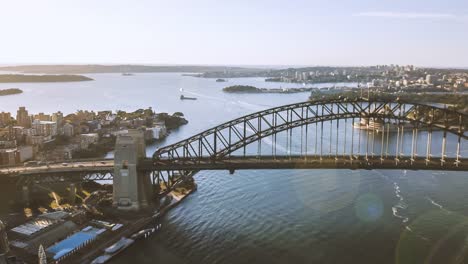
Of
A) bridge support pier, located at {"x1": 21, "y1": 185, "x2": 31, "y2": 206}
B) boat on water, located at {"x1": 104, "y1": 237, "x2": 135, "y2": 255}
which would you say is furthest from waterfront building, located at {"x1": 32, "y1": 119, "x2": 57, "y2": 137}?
boat on water, located at {"x1": 104, "y1": 237, "x2": 135, "y2": 255}

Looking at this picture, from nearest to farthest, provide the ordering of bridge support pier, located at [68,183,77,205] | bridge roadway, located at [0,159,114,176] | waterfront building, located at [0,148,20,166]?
1. bridge support pier, located at [68,183,77,205]
2. bridge roadway, located at [0,159,114,176]
3. waterfront building, located at [0,148,20,166]

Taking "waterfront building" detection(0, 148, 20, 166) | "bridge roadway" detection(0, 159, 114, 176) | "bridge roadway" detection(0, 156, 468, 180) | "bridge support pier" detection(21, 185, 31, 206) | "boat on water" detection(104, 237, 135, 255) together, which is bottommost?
"boat on water" detection(104, 237, 135, 255)

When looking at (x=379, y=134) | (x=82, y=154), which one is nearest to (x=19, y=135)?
(x=82, y=154)

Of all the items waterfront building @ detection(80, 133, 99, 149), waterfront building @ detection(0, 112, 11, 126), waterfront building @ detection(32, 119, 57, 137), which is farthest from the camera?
waterfront building @ detection(0, 112, 11, 126)

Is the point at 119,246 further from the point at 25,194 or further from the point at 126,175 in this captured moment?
the point at 25,194

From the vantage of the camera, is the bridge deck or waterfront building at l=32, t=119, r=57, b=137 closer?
the bridge deck

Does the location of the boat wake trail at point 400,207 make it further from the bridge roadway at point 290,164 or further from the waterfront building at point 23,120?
the waterfront building at point 23,120

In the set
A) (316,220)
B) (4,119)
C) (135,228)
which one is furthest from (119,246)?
(4,119)

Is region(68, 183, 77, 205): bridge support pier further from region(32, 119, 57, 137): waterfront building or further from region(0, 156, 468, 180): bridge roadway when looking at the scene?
region(32, 119, 57, 137): waterfront building
